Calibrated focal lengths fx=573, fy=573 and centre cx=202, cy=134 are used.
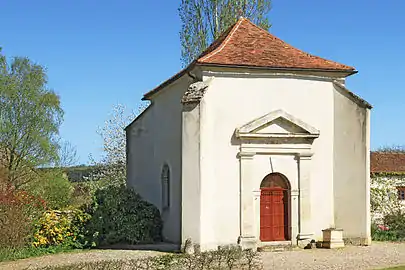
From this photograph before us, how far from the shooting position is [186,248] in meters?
17.2

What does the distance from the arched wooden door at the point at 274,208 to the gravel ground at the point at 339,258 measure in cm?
108

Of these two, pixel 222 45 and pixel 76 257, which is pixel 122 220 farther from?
pixel 222 45

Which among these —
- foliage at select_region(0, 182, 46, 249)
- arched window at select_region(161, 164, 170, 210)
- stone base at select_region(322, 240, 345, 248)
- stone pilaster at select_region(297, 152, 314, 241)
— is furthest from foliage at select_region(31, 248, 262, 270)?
arched window at select_region(161, 164, 170, 210)

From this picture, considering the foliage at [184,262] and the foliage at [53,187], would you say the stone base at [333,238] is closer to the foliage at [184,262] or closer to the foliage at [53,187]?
the foliage at [184,262]

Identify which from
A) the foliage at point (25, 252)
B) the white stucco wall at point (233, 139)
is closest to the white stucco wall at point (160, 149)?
the white stucco wall at point (233, 139)

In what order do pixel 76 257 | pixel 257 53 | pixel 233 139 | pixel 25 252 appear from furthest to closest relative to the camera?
pixel 257 53 → pixel 233 139 → pixel 25 252 → pixel 76 257

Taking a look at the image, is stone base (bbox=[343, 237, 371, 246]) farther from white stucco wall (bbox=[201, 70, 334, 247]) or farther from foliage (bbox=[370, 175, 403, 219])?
foliage (bbox=[370, 175, 403, 219])

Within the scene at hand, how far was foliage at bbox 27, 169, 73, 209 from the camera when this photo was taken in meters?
30.5

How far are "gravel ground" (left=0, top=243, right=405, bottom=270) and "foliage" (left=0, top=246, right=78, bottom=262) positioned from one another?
56cm

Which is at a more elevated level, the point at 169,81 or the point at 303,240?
the point at 169,81

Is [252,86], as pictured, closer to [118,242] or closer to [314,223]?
[314,223]

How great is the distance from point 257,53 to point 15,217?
946 cm

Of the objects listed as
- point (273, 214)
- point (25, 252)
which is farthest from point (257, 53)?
point (25, 252)

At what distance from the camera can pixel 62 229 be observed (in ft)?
63.6
